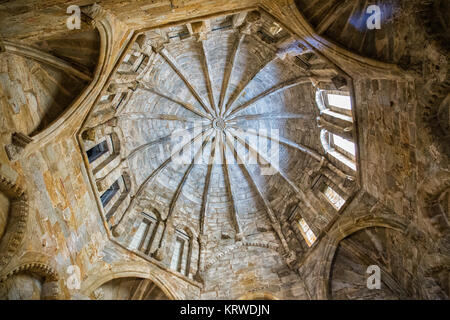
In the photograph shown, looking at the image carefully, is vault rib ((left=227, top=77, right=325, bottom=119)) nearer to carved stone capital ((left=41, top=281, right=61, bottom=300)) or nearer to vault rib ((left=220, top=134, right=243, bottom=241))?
vault rib ((left=220, top=134, right=243, bottom=241))

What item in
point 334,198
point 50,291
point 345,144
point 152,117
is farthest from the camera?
point 152,117

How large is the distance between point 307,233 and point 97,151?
8.28m

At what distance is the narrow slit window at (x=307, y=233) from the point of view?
1162 cm

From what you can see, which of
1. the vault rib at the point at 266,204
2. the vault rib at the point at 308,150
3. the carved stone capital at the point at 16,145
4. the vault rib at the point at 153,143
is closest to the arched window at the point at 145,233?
the vault rib at the point at 153,143

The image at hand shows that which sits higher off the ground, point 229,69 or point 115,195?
point 229,69

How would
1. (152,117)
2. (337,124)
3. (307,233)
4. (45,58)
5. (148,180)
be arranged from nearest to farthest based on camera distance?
1. (45,58)
2. (337,124)
3. (307,233)
4. (148,180)
5. (152,117)

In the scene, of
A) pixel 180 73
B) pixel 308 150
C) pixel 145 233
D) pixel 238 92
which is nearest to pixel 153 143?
pixel 180 73

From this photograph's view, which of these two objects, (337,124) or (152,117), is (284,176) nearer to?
(337,124)

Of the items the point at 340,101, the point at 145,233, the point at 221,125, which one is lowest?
the point at 145,233

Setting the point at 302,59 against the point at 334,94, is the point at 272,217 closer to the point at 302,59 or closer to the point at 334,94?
the point at 334,94

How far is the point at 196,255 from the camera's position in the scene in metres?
12.7

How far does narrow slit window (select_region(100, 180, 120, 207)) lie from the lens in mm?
11118

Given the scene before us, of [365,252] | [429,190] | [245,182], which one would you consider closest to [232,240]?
[245,182]

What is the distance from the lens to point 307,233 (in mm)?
12117
